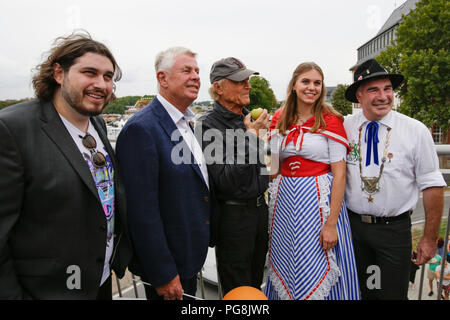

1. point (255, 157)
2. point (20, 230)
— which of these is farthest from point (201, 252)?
point (20, 230)

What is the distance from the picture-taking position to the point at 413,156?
2.33 m

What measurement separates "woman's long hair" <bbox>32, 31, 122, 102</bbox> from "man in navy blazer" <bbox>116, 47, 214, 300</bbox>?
0.46 m

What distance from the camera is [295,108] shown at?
263cm

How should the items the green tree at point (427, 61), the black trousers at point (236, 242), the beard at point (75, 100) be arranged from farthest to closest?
the green tree at point (427, 61), the black trousers at point (236, 242), the beard at point (75, 100)

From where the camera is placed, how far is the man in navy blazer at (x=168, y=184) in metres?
1.89

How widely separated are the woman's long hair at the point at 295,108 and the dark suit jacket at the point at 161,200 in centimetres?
95

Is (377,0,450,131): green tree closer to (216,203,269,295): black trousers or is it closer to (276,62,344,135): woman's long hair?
(276,62,344,135): woman's long hair

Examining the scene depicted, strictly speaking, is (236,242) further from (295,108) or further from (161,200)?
(295,108)

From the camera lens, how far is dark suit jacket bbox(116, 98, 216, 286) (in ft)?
6.19

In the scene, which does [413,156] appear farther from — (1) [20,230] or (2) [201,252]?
(1) [20,230]

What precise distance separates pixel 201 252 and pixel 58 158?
3.71 ft

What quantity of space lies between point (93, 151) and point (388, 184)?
2106mm

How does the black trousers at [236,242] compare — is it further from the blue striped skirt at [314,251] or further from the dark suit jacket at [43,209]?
the dark suit jacket at [43,209]

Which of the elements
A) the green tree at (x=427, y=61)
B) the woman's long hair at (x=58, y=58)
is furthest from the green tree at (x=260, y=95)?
the woman's long hair at (x=58, y=58)
